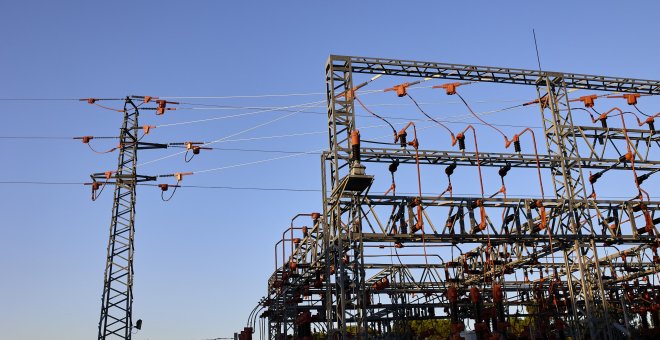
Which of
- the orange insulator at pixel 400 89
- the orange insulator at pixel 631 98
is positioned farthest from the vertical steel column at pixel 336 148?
the orange insulator at pixel 631 98

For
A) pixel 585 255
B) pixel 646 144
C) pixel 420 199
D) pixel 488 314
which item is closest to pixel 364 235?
pixel 420 199

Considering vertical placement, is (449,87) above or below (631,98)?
below

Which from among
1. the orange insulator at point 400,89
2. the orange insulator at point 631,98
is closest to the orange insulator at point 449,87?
the orange insulator at point 400,89

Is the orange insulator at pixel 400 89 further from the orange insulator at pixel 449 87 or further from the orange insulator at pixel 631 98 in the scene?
the orange insulator at pixel 631 98

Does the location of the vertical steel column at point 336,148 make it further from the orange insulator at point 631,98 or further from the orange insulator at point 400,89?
the orange insulator at point 631,98

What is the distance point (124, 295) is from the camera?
2533cm

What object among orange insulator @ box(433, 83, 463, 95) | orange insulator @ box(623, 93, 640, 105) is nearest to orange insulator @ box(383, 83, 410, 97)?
orange insulator @ box(433, 83, 463, 95)

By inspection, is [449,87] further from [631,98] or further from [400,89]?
[631,98]

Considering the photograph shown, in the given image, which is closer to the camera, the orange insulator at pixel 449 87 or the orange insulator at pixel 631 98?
the orange insulator at pixel 449 87

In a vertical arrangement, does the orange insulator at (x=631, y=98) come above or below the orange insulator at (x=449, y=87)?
above

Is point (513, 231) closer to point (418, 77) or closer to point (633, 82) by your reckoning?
point (418, 77)

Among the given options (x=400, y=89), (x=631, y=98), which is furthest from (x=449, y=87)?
(x=631, y=98)

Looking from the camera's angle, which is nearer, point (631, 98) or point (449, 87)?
point (449, 87)

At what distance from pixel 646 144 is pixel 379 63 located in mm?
12364
